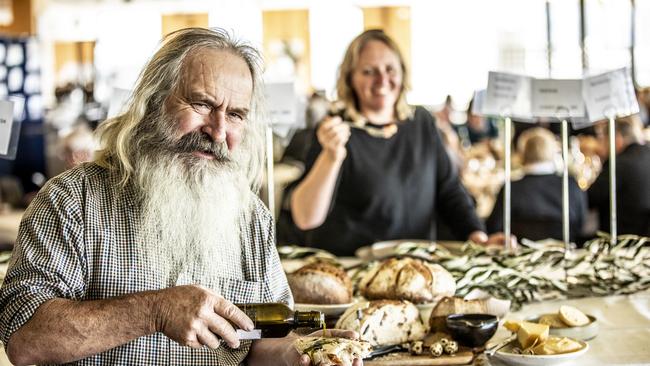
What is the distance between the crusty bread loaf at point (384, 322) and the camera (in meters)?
2.24

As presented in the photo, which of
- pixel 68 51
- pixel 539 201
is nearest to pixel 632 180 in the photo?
pixel 539 201

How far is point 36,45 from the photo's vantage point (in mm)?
9031

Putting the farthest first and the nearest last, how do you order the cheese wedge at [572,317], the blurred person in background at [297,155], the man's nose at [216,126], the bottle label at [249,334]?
the blurred person in background at [297,155], the cheese wedge at [572,317], the man's nose at [216,126], the bottle label at [249,334]

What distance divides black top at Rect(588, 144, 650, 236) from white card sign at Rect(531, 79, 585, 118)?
2161mm

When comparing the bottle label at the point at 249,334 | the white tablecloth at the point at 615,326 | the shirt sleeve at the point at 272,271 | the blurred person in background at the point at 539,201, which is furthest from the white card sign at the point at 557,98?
the blurred person in background at the point at 539,201

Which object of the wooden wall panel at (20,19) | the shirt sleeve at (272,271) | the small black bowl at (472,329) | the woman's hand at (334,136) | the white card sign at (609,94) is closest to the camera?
the shirt sleeve at (272,271)

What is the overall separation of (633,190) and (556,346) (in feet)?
10.4

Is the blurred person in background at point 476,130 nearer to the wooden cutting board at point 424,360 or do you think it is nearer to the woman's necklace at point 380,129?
the woman's necklace at point 380,129

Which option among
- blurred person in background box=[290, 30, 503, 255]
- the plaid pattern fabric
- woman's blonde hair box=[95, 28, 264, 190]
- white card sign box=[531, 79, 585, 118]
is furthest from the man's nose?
blurred person in background box=[290, 30, 503, 255]

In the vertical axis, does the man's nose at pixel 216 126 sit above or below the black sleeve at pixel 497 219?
above

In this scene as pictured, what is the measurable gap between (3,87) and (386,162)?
20.6ft

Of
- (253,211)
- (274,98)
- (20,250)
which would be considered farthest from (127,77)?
(20,250)

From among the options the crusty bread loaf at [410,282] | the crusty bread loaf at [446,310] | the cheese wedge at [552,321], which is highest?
the crusty bread loaf at [410,282]

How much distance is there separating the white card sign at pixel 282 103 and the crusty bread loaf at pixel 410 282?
2.69 ft
